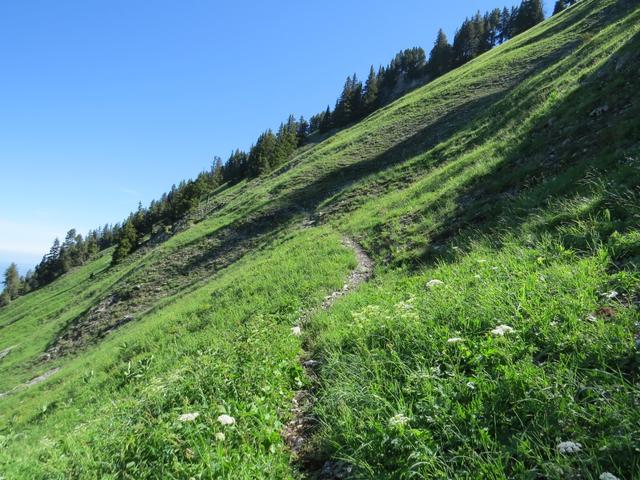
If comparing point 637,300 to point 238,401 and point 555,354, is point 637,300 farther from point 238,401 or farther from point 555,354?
point 238,401

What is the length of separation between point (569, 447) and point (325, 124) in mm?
116480

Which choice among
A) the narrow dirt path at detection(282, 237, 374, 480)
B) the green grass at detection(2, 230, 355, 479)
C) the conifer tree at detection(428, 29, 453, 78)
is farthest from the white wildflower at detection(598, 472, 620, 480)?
the conifer tree at detection(428, 29, 453, 78)

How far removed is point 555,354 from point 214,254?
32039 mm

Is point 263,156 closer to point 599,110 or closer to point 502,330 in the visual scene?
point 599,110

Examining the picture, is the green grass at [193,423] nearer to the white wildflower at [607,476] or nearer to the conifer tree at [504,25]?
the white wildflower at [607,476]

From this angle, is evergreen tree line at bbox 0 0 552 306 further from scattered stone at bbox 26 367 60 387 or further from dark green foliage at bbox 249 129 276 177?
scattered stone at bbox 26 367 60 387

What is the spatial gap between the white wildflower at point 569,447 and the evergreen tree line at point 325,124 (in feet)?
265

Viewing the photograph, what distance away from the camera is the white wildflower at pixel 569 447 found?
9.45 ft

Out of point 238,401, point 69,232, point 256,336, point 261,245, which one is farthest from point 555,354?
point 69,232

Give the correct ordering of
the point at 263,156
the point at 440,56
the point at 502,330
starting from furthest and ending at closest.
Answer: the point at 440,56
the point at 263,156
the point at 502,330

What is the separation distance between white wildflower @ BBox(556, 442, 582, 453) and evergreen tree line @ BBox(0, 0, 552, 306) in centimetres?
8077

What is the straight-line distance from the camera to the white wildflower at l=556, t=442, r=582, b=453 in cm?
288

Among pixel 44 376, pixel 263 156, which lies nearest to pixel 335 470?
pixel 44 376

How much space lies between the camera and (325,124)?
112m
